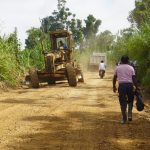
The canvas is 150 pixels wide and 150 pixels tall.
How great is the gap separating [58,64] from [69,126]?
1504 centimetres

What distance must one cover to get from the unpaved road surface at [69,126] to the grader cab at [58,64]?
7.33m

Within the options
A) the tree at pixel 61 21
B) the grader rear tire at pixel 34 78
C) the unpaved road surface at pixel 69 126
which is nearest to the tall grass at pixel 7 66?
the grader rear tire at pixel 34 78

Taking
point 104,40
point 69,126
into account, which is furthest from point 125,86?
point 104,40

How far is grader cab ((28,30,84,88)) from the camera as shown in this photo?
25.5 metres

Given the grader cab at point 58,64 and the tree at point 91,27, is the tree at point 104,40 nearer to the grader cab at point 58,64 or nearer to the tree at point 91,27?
the tree at point 91,27

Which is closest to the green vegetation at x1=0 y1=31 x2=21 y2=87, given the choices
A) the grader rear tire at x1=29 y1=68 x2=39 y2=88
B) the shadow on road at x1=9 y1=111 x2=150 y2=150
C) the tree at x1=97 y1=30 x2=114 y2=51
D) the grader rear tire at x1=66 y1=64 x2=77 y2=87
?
the grader rear tire at x1=29 y1=68 x2=39 y2=88

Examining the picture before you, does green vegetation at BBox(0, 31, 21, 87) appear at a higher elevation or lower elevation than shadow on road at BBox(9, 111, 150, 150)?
higher

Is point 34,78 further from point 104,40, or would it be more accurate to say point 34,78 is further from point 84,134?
point 104,40

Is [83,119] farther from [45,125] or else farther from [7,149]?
[7,149]

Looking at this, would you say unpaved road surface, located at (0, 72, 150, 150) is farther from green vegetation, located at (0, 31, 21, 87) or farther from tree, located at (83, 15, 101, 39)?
tree, located at (83, 15, 101, 39)

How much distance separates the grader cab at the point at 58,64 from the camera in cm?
2547

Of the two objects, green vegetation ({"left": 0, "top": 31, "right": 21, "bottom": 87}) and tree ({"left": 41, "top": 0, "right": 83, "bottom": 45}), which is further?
tree ({"left": 41, "top": 0, "right": 83, "bottom": 45})

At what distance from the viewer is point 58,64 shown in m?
26.8

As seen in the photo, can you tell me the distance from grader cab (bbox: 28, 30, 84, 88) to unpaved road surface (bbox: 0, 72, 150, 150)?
733 centimetres
